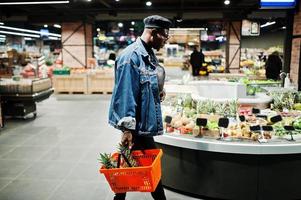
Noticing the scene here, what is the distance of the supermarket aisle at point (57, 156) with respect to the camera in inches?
161

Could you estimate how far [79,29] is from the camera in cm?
1538

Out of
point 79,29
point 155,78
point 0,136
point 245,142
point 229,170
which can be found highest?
point 79,29

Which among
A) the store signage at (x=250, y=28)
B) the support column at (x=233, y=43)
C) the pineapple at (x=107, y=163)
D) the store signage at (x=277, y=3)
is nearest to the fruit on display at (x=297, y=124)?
the pineapple at (x=107, y=163)

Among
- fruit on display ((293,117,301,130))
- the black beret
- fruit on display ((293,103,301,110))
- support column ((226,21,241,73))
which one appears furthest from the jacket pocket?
support column ((226,21,241,73))

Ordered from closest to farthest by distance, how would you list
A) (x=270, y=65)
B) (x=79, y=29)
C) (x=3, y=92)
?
(x=3, y=92), (x=270, y=65), (x=79, y=29)

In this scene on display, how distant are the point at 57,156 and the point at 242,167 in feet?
10.7

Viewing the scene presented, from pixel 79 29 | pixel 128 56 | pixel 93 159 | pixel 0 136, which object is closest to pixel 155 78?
pixel 128 56

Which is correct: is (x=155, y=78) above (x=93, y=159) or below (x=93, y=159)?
above

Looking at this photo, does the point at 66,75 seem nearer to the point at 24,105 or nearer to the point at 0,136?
the point at 24,105

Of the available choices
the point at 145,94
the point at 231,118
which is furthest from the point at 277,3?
the point at 145,94

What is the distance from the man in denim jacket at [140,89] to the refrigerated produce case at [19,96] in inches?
248

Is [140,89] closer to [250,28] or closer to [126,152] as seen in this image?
[126,152]

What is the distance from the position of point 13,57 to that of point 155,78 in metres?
15.6

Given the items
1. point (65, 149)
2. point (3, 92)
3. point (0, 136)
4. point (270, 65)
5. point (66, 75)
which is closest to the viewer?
point (65, 149)
